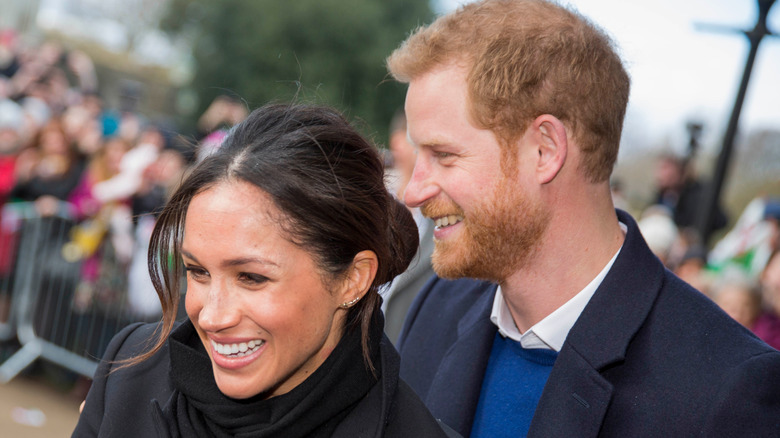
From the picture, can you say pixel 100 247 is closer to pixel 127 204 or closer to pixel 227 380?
pixel 127 204

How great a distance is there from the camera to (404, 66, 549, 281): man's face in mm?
2418

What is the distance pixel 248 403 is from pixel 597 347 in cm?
97

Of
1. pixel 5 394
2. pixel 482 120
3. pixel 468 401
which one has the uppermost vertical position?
A: pixel 482 120

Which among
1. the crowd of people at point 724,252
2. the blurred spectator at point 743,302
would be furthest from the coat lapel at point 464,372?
the blurred spectator at point 743,302

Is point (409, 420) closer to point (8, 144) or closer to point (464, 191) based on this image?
point (464, 191)

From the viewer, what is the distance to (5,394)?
6.79m

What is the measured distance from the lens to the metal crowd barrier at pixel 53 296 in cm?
664

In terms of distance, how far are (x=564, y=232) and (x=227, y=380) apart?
1072 millimetres

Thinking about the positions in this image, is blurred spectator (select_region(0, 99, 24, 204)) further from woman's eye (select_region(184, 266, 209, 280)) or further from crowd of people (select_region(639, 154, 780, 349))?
woman's eye (select_region(184, 266, 209, 280))

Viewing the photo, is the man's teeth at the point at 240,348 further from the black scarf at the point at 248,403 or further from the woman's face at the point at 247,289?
the black scarf at the point at 248,403

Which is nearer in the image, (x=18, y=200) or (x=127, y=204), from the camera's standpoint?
(x=127, y=204)

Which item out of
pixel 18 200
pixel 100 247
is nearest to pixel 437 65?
pixel 100 247

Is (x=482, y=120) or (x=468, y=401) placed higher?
(x=482, y=120)

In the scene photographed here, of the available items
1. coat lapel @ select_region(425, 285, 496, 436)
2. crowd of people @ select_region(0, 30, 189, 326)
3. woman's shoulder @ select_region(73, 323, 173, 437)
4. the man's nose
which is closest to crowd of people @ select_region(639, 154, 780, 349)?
coat lapel @ select_region(425, 285, 496, 436)
